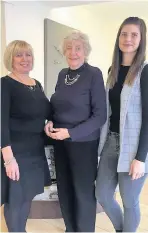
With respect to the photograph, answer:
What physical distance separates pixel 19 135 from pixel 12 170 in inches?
7.5

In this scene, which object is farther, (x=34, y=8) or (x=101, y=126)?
(x=34, y=8)

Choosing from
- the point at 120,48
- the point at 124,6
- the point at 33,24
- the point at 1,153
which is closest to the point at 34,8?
the point at 33,24

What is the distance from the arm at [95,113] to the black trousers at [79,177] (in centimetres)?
9

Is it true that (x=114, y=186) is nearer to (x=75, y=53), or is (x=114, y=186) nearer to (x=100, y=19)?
(x=75, y=53)

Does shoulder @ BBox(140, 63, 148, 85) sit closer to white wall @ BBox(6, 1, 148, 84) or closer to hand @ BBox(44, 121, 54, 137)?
hand @ BBox(44, 121, 54, 137)

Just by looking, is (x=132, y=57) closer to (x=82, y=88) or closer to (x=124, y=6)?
(x=82, y=88)

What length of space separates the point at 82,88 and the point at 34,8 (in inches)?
72.0

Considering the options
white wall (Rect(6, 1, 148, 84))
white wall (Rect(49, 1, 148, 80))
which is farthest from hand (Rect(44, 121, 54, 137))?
white wall (Rect(49, 1, 148, 80))

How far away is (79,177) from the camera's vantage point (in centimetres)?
163

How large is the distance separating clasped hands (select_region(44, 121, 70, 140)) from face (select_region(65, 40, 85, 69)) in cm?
37

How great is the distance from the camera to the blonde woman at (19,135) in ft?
4.87

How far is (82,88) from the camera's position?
1.56 metres

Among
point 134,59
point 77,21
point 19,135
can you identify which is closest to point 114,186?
point 19,135

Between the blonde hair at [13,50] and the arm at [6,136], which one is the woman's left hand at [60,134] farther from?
the blonde hair at [13,50]
